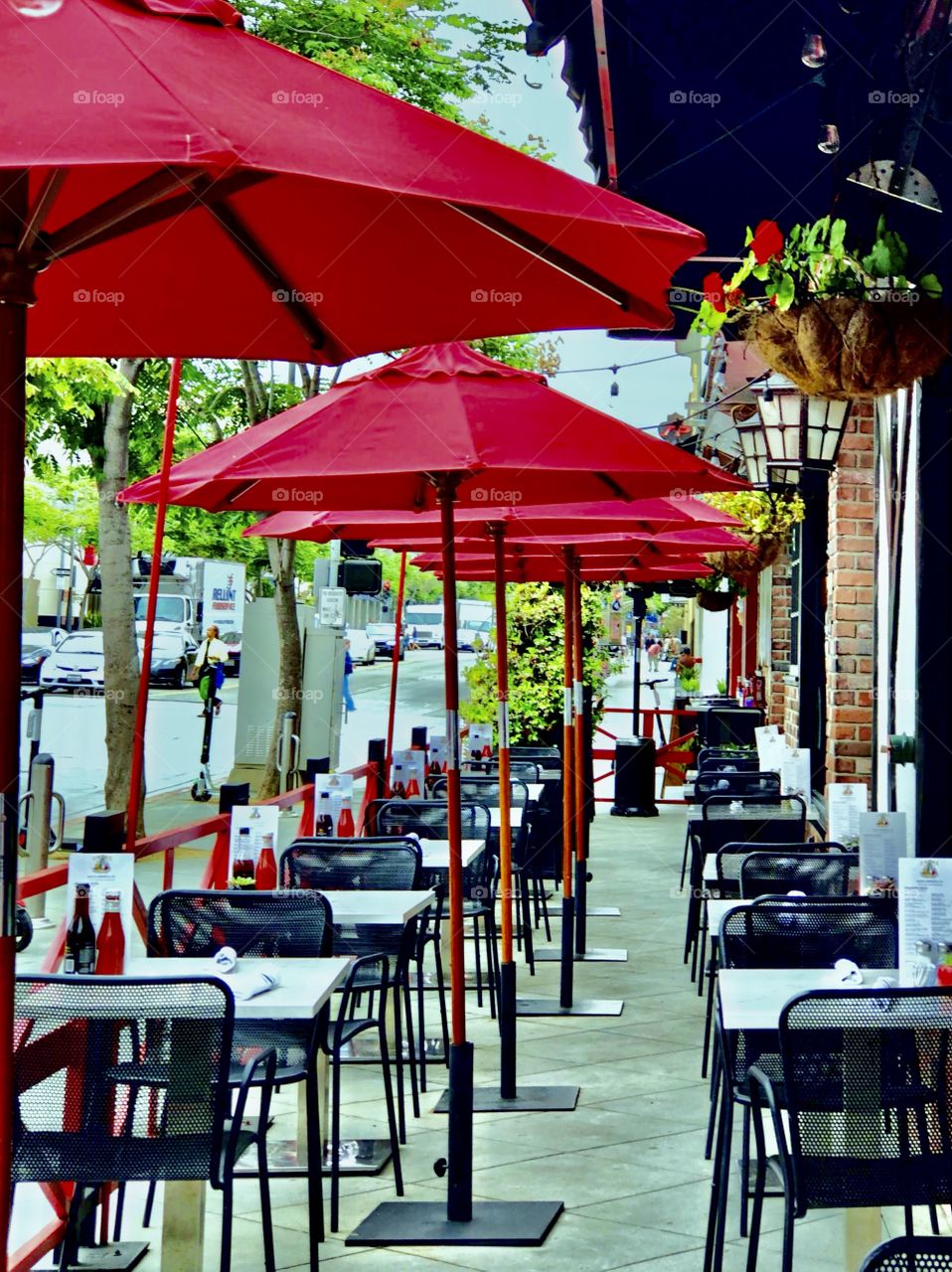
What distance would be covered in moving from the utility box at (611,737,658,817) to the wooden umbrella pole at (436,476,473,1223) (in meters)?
10.7

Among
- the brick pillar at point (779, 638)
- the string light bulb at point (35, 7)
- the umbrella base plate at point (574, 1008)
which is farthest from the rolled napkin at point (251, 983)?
the brick pillar at point (779, 638)

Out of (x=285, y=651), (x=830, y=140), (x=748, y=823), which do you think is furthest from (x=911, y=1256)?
(x=285, y=651)

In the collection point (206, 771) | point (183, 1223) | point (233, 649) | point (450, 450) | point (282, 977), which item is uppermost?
point (450, 450)

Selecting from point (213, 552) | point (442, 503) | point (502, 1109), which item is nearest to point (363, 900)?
point (502, 1109)

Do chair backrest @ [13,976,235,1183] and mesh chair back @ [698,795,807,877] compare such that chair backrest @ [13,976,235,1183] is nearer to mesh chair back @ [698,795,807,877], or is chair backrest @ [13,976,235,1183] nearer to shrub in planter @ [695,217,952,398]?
shrub in planter @ [695,217,952,398]

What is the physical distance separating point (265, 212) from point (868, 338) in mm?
2507

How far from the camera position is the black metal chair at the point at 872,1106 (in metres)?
3.54

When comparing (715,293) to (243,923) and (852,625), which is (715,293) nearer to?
(243,923)

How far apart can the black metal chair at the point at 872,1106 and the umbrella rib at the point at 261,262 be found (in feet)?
6.29

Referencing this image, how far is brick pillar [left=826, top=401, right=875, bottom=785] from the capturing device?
8.55m

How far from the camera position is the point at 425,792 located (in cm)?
1030

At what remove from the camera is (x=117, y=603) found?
1299 centimetres

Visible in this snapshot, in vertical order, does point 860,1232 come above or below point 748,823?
below

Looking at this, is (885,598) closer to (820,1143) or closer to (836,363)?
(836,363)
